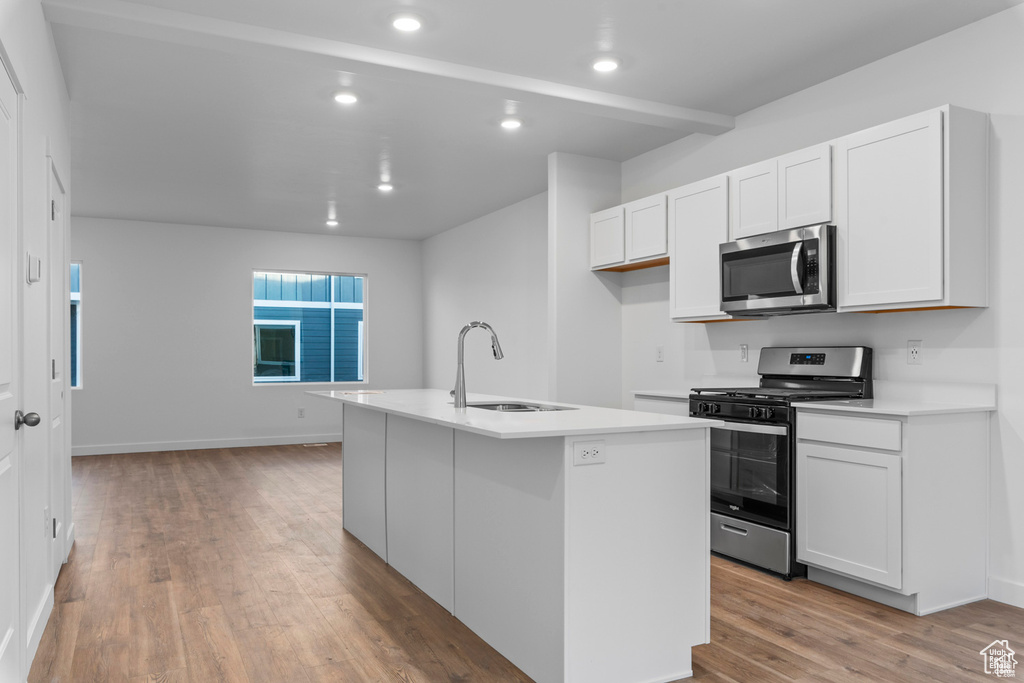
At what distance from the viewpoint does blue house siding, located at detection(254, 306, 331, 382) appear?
29.5ft

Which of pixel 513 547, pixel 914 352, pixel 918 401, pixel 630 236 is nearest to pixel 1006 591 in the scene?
pixel 918 401

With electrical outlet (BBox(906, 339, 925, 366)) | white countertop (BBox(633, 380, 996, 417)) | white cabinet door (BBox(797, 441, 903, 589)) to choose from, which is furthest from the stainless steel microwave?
white cabinet door (BBox(797, 441, 903, 589))

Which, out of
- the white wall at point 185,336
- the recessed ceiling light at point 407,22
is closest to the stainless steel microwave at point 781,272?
the recessed ceiling light at point 407,22

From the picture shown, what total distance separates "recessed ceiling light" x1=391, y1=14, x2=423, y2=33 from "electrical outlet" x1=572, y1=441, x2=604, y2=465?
2.08m

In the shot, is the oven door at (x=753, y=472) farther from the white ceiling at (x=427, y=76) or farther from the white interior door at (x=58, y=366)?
the white interior door at (x=58, y=366)

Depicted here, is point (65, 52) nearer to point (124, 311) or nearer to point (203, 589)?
point (203, 589)

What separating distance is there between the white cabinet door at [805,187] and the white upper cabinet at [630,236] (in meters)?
0.95

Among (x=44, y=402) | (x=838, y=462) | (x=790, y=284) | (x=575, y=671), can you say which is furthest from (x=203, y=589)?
(x=790, y=284)

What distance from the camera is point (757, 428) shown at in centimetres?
361

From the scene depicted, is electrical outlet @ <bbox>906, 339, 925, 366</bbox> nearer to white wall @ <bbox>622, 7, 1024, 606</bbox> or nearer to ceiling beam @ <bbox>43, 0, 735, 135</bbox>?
white wall @ <bbox>622, 7, 1024, 606</bbox>

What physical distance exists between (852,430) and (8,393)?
317 cm

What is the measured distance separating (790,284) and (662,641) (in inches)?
79.8

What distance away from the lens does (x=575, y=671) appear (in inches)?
87.7

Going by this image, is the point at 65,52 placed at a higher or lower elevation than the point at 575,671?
higher
